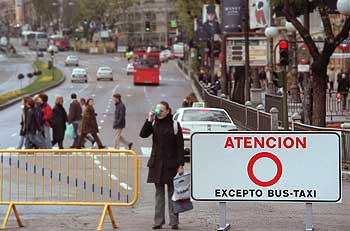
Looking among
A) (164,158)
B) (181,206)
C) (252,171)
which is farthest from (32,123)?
(252,171)

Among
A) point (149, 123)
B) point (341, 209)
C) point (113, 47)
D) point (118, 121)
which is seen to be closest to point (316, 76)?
point (118, 121)

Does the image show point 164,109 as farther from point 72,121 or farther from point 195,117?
point 72,121

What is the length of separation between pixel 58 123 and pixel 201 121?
4214mm

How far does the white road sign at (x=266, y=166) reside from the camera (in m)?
11.2

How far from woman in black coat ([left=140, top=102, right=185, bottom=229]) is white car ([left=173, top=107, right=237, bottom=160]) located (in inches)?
442

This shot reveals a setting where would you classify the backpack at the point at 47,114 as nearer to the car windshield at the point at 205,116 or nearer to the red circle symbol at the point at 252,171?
the car windshield at the point at 205,116

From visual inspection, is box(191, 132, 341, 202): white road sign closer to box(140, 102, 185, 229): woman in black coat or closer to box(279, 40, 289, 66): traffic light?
box(140, 102, 185, 229): woman in black coat

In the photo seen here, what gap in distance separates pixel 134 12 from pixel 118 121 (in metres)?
147

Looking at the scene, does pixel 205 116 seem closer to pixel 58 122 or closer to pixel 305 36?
pixel 305 36

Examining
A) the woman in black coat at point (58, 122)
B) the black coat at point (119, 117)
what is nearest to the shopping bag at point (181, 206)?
the woman in black coat at point (58, 122)

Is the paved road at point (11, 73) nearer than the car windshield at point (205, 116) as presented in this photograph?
No

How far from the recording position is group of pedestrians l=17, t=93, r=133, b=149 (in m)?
24.5

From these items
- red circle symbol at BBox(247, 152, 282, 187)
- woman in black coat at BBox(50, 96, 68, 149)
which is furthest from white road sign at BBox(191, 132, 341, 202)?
woman in black coat at BBox(50, 96, 68, 149)

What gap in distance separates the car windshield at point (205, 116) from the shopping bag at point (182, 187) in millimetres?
12790
